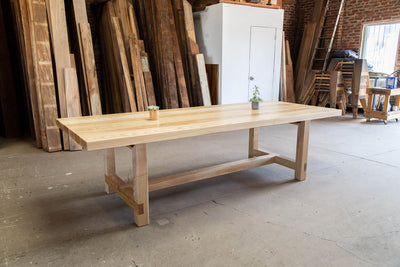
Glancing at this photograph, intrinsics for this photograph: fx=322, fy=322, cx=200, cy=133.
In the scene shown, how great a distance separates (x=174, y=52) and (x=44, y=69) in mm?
2408

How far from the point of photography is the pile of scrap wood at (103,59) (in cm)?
448

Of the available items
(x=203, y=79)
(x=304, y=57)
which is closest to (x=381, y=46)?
(x=304, y=57)

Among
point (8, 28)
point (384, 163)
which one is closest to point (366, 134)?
point (384, 163)

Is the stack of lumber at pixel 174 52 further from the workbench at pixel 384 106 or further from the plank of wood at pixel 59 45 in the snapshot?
the workbench at pixel 384 106

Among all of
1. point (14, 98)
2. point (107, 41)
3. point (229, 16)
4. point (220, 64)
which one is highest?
point (229, 16)

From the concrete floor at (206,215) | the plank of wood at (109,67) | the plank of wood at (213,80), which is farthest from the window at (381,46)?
the plank of wood at (109,67)

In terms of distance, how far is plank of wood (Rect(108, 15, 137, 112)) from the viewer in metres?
5.51

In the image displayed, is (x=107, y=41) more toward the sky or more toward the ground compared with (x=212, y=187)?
more toward the sky

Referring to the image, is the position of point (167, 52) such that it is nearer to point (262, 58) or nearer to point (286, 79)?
point (262, 58)

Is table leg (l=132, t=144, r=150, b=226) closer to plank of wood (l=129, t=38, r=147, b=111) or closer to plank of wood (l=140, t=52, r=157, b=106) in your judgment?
plank of wood (l=129, t=38, r=147, b=111)

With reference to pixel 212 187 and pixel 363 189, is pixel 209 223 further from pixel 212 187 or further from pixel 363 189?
pixel 363 189

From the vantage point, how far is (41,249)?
7.18 feet

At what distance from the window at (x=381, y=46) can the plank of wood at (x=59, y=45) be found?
23.7ft

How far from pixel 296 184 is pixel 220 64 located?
3595 mm
